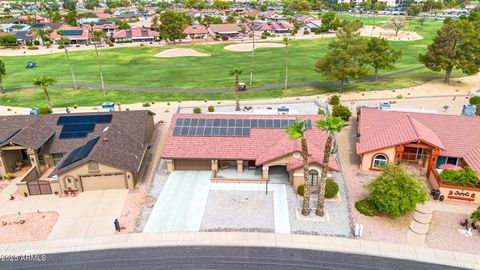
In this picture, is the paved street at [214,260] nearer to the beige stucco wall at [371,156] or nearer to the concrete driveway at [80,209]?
the concrete driveway at [80,209]

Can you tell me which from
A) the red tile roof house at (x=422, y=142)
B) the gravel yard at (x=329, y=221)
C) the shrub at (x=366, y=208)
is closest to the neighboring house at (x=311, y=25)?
the red tile roof house at (x=422, y=142)

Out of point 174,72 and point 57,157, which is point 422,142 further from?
point 174,72

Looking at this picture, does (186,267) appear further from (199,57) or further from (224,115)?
(199,57)

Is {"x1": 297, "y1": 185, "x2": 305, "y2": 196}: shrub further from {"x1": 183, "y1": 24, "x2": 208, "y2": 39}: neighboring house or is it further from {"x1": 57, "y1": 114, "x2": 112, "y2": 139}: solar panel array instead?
{"x1": 183, "y1": 24, "x2": 208, "y2": 39}: neighboring house

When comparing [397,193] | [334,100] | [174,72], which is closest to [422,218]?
[397,193]

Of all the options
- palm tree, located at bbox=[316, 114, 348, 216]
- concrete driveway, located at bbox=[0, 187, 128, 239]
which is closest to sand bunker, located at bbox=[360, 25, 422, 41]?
palm tree, located at bbox=[316, 114, 348, 216]

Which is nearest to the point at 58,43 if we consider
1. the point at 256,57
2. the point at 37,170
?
the point at 256,57
